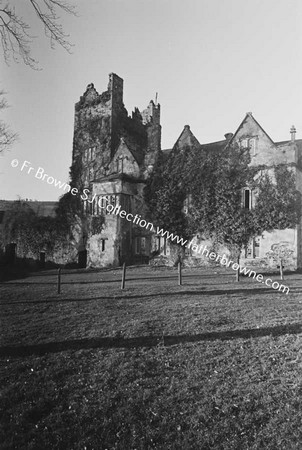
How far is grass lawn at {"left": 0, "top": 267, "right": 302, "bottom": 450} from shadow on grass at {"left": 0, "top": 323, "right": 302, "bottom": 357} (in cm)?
3

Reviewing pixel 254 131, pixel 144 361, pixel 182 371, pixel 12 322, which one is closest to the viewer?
pixel 182 371

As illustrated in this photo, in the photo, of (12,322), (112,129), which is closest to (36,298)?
(12,322)

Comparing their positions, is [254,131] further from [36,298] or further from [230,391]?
[230,391]

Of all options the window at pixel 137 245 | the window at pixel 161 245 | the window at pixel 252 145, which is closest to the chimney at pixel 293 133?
the window at pixel 252 145

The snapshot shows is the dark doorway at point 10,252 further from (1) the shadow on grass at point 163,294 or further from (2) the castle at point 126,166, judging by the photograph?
(1) the shadow on grass at point 163,294

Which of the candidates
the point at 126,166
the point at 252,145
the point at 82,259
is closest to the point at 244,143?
the point at 252,145

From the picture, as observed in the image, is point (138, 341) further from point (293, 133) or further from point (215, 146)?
point (215, 146)

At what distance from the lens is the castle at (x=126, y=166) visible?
2512 cm

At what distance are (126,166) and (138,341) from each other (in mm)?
24425

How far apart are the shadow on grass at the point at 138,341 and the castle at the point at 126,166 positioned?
1613 cm

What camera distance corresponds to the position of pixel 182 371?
7.06 metres

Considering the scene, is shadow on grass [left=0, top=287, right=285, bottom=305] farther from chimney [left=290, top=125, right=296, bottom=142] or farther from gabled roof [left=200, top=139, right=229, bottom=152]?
gabled roof [left=200, top=139, right=229, bottom=152]

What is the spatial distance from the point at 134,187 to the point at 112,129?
8.41m

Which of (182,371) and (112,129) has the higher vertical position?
(112,129)
